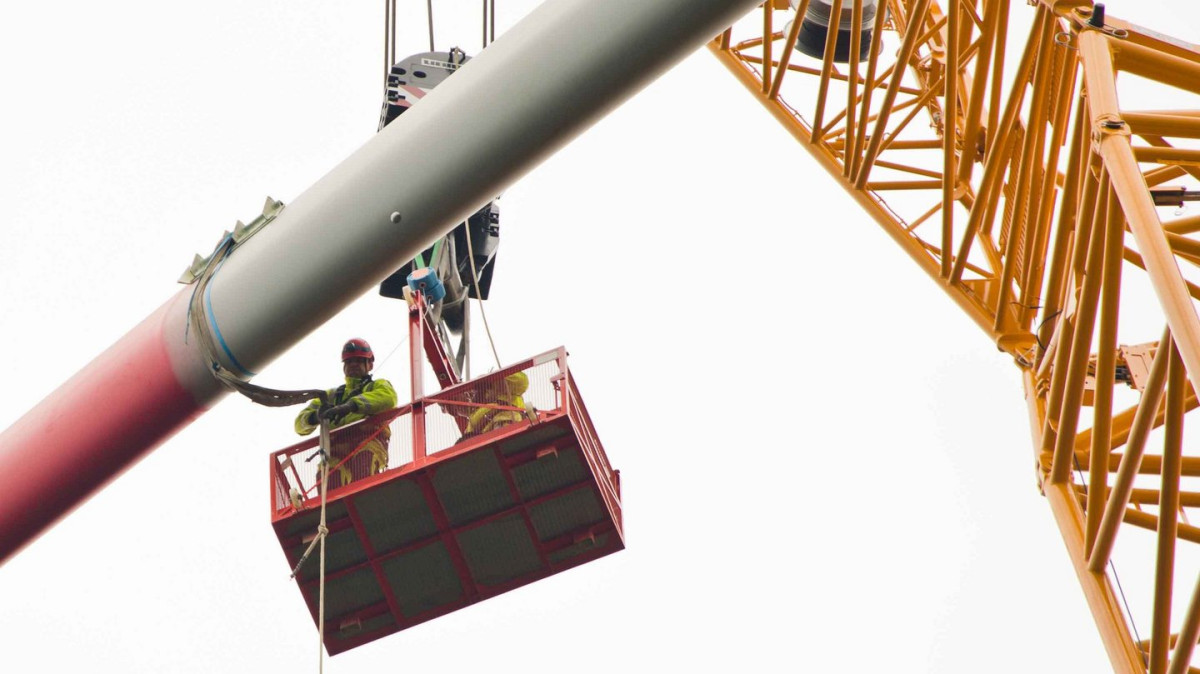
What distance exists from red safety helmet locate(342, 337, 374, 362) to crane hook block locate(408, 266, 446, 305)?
79cm

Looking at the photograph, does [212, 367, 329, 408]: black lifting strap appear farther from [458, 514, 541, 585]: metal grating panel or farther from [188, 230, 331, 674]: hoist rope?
[458, 514, 541, 585]: metal grating panel

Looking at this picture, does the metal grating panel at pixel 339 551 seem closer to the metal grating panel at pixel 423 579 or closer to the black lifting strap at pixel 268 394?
the metal grating panel at pixel 423 579

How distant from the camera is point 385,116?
23.0 m

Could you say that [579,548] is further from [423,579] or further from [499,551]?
[423,579]

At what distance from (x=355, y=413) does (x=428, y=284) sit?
6.21 ft

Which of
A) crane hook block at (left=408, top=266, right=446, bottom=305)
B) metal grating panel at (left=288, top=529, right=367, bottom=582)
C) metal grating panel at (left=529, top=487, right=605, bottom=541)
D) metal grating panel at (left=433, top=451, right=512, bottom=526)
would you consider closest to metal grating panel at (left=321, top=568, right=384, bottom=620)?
metal grating panel at (left=288, top=529, right=367, bottom=582)

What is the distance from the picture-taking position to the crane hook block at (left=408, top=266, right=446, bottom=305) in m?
20.4

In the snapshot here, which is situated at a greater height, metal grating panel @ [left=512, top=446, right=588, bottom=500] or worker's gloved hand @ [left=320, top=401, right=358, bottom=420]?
worker's gloved hand @ [left=320, top=401, right=358, bottom=420]

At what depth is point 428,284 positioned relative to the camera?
20.5 meters

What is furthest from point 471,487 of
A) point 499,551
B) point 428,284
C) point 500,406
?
point 428,284

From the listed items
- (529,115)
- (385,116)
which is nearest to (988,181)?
(529,115)

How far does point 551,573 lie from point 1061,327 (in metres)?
5.76

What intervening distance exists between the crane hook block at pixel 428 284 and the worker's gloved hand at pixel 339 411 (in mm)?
1709

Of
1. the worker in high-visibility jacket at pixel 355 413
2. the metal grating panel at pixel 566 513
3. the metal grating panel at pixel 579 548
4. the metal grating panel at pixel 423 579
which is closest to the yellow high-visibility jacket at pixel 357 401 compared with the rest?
the worker in high-visibility jacket at pixel 355 413
